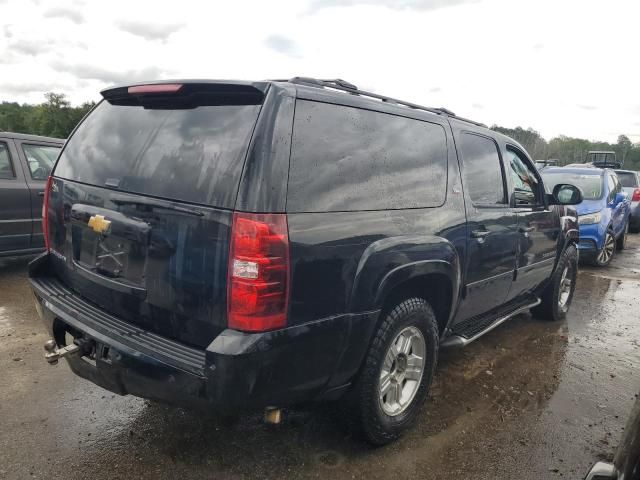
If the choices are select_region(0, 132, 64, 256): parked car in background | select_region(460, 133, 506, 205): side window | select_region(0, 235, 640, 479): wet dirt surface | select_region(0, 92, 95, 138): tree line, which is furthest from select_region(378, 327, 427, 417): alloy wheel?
select_region(0, 92, 95, 138): tree line

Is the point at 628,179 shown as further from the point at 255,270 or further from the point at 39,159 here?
the point at 255,270

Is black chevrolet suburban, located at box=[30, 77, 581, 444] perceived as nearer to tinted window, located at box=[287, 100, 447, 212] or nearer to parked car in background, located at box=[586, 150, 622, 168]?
tinted window, located at box=[287, 100, 447, 212]

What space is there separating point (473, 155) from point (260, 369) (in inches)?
91.2

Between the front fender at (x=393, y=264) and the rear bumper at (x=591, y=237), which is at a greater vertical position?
the front fender at (x=393, y=264)

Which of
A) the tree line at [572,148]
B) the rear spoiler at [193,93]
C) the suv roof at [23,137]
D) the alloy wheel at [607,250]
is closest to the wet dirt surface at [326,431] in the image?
the rear spoiler at [193,93]

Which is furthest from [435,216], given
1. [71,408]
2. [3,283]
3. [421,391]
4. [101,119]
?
[3,283]

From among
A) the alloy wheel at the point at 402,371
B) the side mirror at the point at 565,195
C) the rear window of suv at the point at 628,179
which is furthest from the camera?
the rear window of suv at the point at 628,179

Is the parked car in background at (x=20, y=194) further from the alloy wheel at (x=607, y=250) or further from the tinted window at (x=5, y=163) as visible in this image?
the alloy wheel at (x=607, y=250)

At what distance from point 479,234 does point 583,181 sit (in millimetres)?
6289

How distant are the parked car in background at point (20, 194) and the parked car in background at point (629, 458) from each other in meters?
5.96

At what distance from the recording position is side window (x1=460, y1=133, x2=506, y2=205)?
333cm

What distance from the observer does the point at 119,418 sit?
114 inches

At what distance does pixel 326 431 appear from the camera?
2.87 m

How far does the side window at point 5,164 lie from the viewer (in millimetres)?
5533
